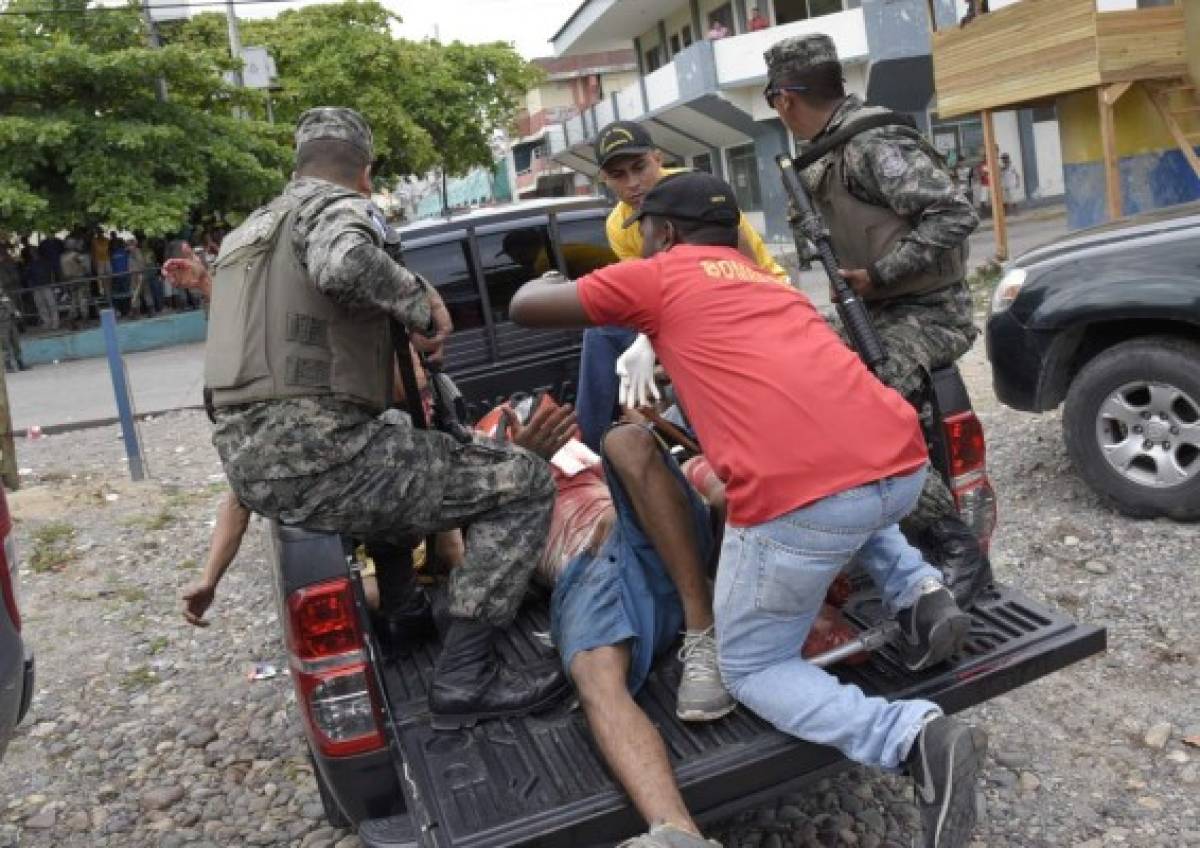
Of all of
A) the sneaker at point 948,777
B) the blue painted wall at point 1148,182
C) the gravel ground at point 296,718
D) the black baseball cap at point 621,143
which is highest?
the black baseball cap at point 621,143

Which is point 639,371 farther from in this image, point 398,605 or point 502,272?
point 502,272

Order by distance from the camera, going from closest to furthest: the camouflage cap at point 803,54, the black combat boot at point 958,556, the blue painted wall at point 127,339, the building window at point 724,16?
the black combat boot at point 958,556
the camouflage cap at point 803,54
the blue painted wall at point 127,339
the building window at point 724,16

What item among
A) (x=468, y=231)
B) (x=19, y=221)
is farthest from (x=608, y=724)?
(x=19, y=221)

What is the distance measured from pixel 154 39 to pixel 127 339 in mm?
5666

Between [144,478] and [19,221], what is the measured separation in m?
11.1

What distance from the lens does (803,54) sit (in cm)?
371

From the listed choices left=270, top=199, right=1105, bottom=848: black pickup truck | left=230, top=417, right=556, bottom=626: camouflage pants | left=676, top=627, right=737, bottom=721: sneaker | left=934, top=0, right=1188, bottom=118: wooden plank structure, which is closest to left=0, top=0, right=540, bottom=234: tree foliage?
left=934, top=0, right=1188, bottom=118: wooden plank structure

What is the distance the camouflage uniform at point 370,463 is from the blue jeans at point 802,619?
2.07 ft

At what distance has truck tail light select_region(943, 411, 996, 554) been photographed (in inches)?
130

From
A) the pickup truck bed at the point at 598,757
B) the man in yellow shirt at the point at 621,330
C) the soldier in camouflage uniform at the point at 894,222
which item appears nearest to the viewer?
the pickup truck bed at the point at 598,757

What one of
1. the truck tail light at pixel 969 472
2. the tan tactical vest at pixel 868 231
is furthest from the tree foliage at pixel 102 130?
the truck tail light at pixel 969 472

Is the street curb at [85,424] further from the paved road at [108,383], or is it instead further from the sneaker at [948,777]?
the sneaker at [948,777]

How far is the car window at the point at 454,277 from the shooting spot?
4.81 metres

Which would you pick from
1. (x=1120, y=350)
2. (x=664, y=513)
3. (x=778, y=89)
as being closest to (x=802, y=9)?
(x=1120, y=350)
